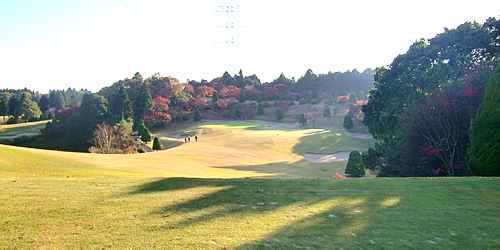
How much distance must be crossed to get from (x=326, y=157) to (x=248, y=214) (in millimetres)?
31386

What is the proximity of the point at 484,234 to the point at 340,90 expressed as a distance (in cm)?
8998

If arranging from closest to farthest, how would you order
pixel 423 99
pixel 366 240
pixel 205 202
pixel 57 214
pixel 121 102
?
pixel 366 240 < pixel 57 214 < pixel 205 202 < pixel 423 99 < pixel 121 102

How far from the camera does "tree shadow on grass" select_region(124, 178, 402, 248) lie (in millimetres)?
4531

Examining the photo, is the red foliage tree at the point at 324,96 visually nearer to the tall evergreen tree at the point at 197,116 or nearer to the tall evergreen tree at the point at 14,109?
the tall evergreen tree at the point at 197,116

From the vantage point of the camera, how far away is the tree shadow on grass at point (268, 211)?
453 cm

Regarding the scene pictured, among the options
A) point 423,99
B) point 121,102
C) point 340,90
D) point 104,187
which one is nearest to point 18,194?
point 104,187

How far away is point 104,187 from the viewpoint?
755 centimetres

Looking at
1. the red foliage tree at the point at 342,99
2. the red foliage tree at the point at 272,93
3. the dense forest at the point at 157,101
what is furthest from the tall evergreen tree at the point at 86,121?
the red foliage tree at the point at 342,99

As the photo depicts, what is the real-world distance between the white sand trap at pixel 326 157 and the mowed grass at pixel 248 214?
26.0 metres

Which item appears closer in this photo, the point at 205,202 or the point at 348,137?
the point at 205,202

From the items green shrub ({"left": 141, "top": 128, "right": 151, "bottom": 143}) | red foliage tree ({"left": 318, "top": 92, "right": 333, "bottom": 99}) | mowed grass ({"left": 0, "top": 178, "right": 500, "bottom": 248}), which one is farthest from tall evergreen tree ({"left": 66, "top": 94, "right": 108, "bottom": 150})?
red foliage tree ({"left": 318, "top": 92, "right": 333, "bottom": 99})

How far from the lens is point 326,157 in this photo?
3572cm

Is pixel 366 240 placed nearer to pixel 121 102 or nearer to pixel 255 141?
pixel 255 141

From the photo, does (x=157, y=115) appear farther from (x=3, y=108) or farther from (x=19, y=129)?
(x=3, y=108)
